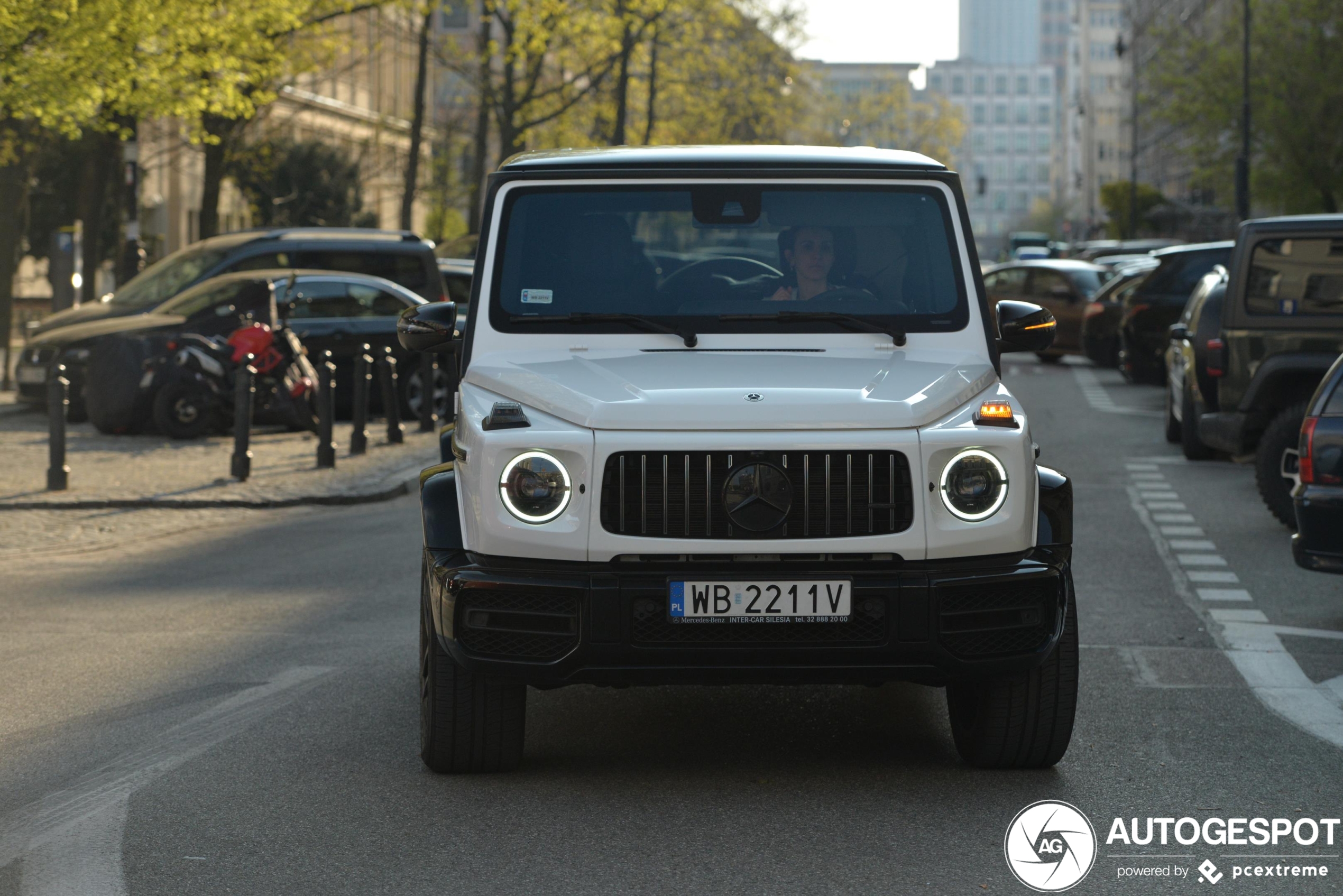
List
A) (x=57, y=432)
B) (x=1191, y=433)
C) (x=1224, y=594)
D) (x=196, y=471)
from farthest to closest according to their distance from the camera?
(x=1191, y=433) → (x=196, y=471) → (x=57, y=432) → (x=1224, y=594)

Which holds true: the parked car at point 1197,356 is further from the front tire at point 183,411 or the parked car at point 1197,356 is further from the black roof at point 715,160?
the front tire at point 183,411

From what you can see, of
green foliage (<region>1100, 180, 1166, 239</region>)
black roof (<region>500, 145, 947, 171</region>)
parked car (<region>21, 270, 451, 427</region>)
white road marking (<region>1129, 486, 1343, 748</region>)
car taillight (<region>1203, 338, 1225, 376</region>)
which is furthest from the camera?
green foliage (<region>1100, 180, 1166, 239</region>)

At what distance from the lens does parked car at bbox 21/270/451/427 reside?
19.4 meters

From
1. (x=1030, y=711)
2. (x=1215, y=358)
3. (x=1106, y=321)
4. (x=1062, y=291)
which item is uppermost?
(x=1062, y=291)

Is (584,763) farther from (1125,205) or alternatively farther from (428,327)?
(1125,205)

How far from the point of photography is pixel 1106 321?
30.2m

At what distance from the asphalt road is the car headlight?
0.86 m

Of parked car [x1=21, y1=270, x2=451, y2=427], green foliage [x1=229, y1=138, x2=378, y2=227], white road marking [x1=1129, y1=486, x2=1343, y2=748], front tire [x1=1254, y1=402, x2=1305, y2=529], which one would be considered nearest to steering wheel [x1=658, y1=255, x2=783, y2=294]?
white road marking [x1=1129, y1=486, x2=1343, y2=748]

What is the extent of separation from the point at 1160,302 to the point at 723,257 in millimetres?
18888

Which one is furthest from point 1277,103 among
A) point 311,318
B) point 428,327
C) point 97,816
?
point 97,816

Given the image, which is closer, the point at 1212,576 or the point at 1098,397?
the point at 1212,576

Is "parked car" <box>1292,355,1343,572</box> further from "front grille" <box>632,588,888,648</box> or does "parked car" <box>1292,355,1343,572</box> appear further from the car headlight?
the car headlight

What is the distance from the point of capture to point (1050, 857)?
5215 millimetres

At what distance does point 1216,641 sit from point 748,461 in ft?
12.7
